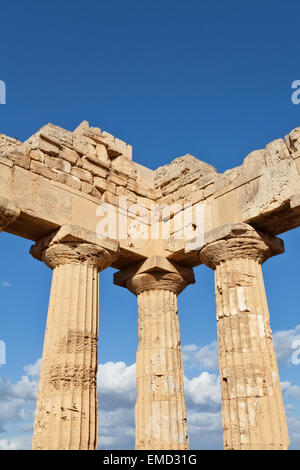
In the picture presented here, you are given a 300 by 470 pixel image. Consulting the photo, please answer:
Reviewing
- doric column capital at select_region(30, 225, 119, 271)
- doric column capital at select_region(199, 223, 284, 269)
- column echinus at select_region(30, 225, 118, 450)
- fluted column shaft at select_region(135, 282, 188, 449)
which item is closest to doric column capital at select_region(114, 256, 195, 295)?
fluted column shaft at select_region(135, 282, 188, 449)

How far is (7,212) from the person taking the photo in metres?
11.3

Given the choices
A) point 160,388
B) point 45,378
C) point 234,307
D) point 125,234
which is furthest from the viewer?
point 125,234

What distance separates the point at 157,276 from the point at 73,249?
3005mm

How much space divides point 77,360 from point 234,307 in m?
3.96

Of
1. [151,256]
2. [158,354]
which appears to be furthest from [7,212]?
[158,354]

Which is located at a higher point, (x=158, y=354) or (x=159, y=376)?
(x=158, y=354)

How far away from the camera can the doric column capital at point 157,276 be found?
14219mm

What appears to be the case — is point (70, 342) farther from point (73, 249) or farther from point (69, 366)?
point (73, 249)

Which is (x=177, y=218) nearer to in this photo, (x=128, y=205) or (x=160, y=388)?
(x=128, y=205)

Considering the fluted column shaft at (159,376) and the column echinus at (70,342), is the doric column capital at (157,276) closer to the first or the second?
the fluted column shaft at (159,376)

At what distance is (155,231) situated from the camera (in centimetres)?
1484

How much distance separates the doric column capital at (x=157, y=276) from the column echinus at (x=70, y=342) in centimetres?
135

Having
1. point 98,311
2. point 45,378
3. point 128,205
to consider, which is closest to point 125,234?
point 128,205

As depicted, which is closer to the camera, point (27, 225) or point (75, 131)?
point (27, 225)
